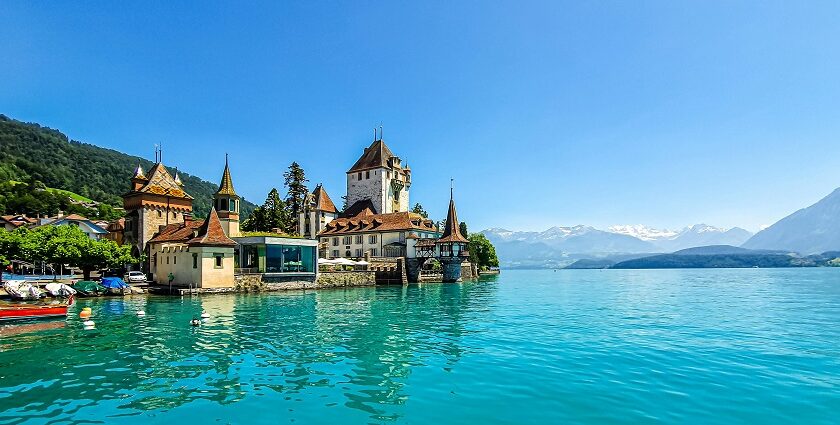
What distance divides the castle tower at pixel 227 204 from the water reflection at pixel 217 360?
80.1ft

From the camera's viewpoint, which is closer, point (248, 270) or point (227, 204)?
point (248, 270)

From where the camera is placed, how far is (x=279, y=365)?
16.6 metres

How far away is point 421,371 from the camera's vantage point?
51.5 feet

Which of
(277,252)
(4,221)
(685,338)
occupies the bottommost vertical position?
(685,338)

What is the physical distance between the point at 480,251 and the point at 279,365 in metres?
105

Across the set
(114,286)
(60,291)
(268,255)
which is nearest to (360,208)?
(268,255)

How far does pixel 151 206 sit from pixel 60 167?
449 ft

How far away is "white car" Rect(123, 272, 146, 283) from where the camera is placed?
5216 cm

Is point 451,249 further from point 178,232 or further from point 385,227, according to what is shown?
point 178,232

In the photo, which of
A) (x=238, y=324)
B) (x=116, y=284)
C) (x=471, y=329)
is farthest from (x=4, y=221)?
(x=471, y=329)

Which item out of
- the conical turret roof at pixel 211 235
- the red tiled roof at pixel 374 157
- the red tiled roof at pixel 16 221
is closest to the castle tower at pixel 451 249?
the red tiled roof at pixel 374 157

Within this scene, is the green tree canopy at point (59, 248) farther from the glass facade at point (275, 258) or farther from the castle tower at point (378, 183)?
the castle tower at point (378, 183)

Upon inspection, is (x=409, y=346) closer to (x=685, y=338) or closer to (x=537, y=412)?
(x=537, y=412)

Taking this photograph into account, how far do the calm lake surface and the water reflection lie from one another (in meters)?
0.08
